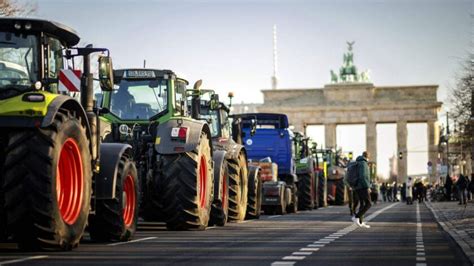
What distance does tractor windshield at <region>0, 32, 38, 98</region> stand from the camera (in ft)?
48.3

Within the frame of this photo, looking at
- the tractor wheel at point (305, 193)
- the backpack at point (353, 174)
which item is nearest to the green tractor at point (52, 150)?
the backpack at point (353, 174)

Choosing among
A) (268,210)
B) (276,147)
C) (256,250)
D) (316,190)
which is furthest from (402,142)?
(256,250)

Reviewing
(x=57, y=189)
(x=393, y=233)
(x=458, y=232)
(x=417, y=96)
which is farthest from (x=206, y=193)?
(x=417, y=96)

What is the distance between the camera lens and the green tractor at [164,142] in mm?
21547

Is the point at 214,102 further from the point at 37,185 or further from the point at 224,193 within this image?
the point at 37,185

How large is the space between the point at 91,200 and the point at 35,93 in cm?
248

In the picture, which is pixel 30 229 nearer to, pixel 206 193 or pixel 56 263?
pixel 56 263

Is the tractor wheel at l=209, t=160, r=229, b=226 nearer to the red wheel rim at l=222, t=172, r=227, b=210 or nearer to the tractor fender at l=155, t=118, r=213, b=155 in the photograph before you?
the red wheel rim at l=222, t=172, r=227, b=210

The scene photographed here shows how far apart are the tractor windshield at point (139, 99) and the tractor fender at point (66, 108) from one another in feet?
22.4

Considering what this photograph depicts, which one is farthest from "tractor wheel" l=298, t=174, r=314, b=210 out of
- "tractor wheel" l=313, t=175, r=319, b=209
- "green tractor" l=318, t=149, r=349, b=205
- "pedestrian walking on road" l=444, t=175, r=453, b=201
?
"pedestrian walking on road" l=444, t=175, r=453, b=201

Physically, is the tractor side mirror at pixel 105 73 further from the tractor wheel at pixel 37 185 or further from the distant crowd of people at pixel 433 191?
the distant crowd of people at pixel 433 191

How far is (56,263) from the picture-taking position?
13188 millimetres

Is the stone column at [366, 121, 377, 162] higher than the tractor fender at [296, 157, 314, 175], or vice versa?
the stone column at [366, 121, 377, 162]

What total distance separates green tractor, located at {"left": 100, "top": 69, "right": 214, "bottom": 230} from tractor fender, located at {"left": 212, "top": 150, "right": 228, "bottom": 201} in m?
1.13
